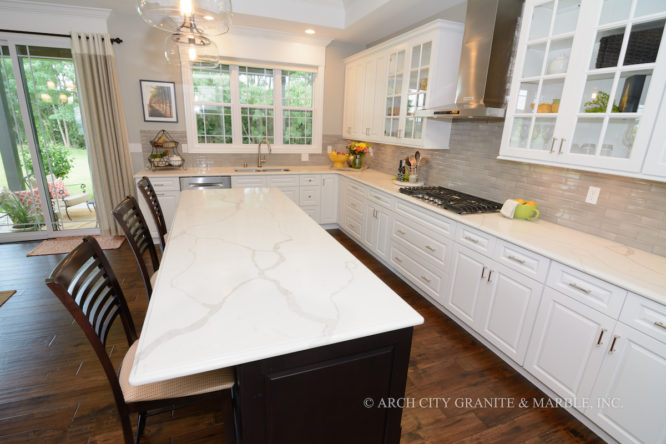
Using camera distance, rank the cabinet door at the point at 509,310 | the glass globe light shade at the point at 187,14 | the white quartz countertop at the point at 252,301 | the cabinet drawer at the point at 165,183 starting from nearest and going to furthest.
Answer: the white quartz countertop at the point at 252,301 < the glass globe light shade at the point at 187,14 < the cabinet door at the point at 509,310 < the cabinet drawer at the point at 165,183

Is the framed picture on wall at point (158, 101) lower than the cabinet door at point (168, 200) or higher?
higher

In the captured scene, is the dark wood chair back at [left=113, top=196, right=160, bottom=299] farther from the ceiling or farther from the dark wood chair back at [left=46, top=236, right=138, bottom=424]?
the ceiling

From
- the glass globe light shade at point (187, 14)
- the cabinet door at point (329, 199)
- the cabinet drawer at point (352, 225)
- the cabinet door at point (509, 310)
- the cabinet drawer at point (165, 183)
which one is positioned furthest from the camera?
the cabinet door at point (329, 199)

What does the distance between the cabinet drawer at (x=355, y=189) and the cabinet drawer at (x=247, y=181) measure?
1126 millimetres

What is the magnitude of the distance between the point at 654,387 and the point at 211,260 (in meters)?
2.07

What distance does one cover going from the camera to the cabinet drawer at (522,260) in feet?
6.15

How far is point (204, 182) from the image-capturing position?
13.4 ft

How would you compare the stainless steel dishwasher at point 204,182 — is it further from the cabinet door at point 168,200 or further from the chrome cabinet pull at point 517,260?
the chrome cabinet pull at point 517,260

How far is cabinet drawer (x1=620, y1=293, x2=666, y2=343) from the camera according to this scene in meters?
1.38

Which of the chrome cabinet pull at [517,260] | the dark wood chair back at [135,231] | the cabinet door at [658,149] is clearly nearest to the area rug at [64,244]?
the dark wood chair back at [135,231]

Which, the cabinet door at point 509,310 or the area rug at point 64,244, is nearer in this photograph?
the cabinet door at point 509,310

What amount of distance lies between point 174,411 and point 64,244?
11.0 ft

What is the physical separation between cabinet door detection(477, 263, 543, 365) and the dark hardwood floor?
190 millimetres

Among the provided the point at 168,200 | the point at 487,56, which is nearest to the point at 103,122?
the point at 168,200
